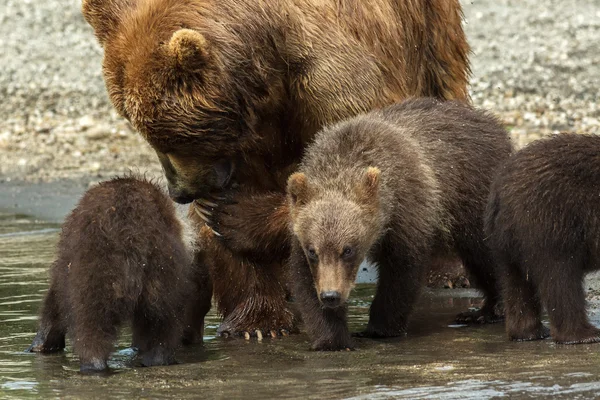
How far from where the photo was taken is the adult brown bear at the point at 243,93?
875cm

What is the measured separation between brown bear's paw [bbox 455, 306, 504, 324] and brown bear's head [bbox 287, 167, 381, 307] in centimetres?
113

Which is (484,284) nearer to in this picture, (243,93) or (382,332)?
(382,332)

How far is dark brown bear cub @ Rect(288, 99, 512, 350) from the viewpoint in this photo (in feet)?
26.3

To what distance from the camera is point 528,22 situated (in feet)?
70.0

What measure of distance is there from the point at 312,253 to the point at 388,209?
0.60 m

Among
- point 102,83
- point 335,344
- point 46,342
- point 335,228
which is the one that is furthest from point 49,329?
point 102,83

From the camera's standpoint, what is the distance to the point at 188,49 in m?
8.53

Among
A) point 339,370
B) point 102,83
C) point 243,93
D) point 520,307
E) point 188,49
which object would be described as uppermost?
point 102,83

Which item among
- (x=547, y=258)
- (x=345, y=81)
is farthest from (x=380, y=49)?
(x=547, y=258)

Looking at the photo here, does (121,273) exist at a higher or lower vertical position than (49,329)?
higher

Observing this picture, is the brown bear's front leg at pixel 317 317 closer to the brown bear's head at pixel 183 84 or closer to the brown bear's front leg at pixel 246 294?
the brown bear's front leg at pixel 246 294

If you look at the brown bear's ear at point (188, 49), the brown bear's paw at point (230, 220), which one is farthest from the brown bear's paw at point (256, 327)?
the brown bear's ear at point (188, 49)

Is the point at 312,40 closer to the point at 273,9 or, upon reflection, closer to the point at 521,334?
the point at 273,9

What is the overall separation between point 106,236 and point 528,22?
14866mm
